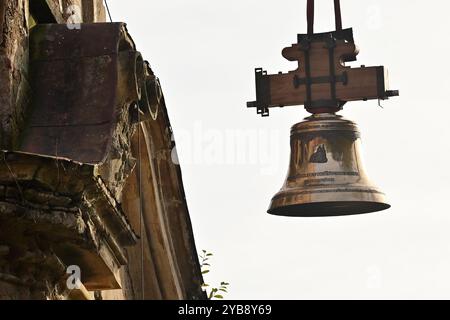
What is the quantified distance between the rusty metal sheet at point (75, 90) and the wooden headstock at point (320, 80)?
2.00 metres

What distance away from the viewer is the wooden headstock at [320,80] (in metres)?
11.1

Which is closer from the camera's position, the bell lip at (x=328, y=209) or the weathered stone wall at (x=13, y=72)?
the weathered stone wall at (x=13, y=72)

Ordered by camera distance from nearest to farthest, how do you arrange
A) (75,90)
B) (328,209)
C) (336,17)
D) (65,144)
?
(65,144)
(75,90)
(336,17)
(328,209)

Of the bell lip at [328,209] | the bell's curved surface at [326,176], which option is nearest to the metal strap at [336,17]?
the bell's curved surface at [326,176]

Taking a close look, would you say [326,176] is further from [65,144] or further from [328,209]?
[65,144]

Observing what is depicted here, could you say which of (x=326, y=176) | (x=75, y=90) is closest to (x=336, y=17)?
(x=326, y=176)

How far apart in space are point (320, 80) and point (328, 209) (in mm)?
873

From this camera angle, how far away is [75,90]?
29.6 feet

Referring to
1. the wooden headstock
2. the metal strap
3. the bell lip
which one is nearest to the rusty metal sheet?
the wooden headstock

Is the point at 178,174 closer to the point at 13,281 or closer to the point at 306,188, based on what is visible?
the point at 306,188

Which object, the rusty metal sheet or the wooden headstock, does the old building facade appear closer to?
the rusty metal sheet

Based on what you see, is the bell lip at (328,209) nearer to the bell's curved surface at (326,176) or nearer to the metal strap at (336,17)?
the bell's curved surface at (326,176)
